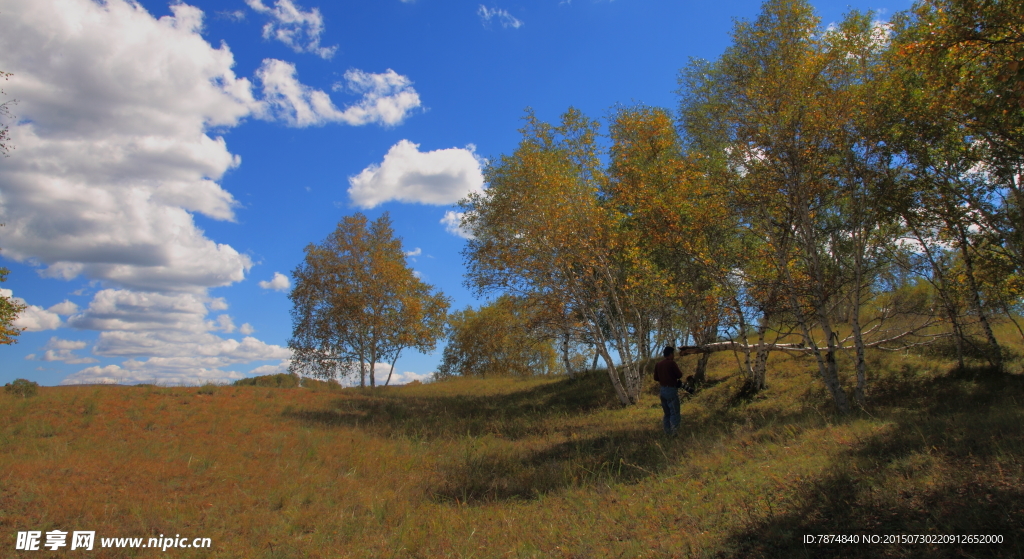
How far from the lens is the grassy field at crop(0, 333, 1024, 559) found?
18.1ft

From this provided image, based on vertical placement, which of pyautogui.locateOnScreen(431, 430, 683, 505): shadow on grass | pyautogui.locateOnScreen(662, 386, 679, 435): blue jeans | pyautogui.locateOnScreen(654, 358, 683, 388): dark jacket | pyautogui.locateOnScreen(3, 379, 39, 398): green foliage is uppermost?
pyautogui.locateOnScreen(3, 379, 39, 398): green foliage

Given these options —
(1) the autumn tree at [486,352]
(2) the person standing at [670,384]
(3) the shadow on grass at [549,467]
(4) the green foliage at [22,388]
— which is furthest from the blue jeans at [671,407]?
(1) the autumn tree at [486,352]

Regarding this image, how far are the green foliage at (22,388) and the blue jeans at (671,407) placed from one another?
20.8 meters

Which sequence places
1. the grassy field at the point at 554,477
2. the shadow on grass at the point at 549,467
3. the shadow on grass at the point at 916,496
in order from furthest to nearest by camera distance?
the shadow on grass at the point at 549,467 → the grassy field at the point at 554,477 → the shadow on grass at the point at 916,496

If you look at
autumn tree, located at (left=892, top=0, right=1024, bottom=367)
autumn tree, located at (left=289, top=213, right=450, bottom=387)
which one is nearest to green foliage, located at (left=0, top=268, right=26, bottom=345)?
autumn tree, located at (left=289, top=213, right=450, bottom=387)

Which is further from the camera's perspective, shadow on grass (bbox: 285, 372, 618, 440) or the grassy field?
shadow on grass (bbox: 285, 372, 618, 440)

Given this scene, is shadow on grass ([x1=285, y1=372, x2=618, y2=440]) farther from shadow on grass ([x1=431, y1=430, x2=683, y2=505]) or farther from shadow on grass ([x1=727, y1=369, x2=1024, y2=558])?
shadow on grass ([x1=727, y1=369, x2=1024, y2=558])

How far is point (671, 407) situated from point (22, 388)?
22146 millimetres

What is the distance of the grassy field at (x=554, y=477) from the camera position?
5.52 metres

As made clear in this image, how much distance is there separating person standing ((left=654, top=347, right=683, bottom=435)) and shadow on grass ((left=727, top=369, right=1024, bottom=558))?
385cm

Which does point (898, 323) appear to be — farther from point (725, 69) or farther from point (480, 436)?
point (480, 436)

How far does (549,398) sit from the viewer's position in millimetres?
23078

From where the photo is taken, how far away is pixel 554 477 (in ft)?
30.7

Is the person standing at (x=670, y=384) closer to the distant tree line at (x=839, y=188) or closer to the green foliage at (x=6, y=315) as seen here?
the distant tree line at (x=839, y=188)
